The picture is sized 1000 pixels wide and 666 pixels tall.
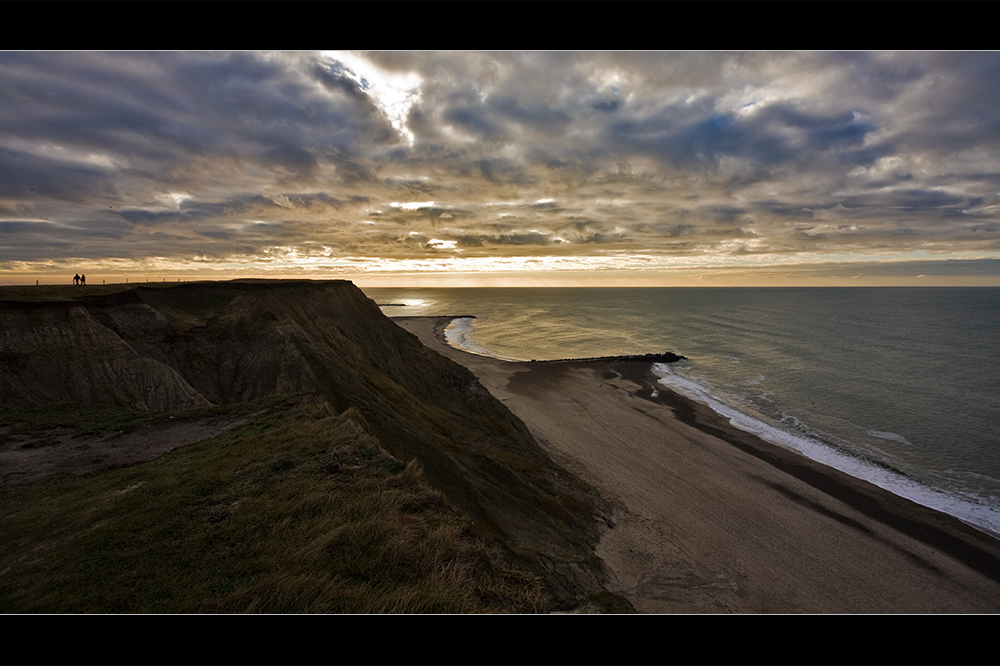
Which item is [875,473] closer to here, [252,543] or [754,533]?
[754,533]

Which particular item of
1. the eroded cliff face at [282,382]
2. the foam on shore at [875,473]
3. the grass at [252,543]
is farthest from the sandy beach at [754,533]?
the grass at [252,543]

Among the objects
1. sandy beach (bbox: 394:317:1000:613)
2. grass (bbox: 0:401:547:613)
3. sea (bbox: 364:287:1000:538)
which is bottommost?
sandy beach (bbox: 394:317:1000:613)

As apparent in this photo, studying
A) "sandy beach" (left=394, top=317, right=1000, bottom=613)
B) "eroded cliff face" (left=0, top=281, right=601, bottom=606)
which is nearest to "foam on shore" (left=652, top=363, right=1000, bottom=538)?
"sandy beach" (left=394, top=317, right=1000, bottom=613)

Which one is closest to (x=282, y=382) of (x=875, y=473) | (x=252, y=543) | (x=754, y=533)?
(x=252, y=543)

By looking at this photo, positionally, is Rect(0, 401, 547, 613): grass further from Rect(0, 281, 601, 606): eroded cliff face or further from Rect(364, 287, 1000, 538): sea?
Rect(364, 287, 1000, 538): sea

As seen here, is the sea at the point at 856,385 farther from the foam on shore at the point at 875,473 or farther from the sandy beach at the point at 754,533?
the sandy beach at the point at 754,533
